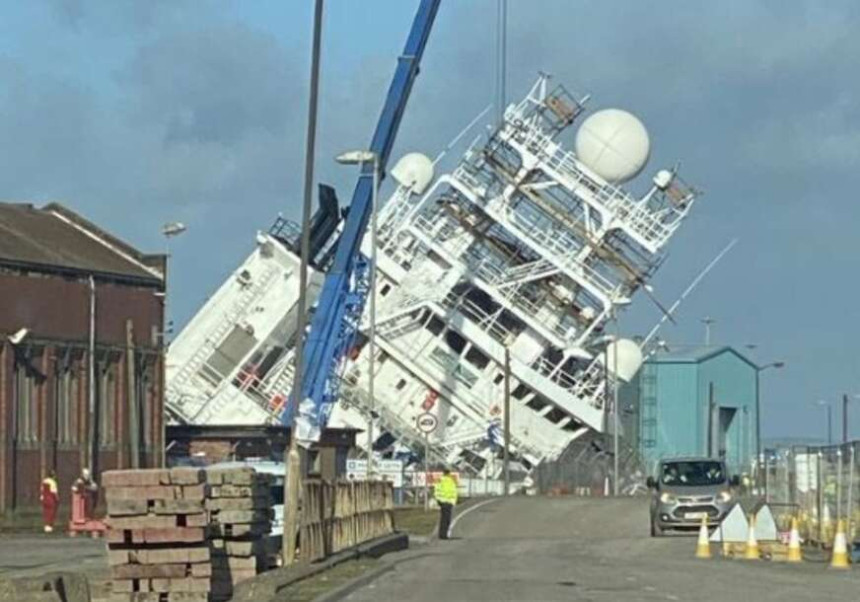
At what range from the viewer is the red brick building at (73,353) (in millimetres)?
59156

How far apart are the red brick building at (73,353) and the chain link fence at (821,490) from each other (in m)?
22.4

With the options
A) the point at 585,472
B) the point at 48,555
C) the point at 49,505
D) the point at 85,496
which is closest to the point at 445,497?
the point at 48,555

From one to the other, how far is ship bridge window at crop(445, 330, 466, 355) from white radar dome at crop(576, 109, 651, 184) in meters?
8.86

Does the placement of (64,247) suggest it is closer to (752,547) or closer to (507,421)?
(507,421)

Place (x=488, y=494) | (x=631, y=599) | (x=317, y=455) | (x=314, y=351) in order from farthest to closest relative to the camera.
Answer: (x=488, y=494)
(x=317, y=455)
(x=314, y=351)
(x=631, y=599)

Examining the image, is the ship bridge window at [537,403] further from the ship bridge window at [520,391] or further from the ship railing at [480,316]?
the ship railing at [480,316]

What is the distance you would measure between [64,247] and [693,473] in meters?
23.9

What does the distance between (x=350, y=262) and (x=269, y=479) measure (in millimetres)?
34049

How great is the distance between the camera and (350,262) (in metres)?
61.5

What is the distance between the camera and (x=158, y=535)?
23.4 meters

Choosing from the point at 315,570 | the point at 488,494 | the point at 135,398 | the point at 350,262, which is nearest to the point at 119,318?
the point at 135,398

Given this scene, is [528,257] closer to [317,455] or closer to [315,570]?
[317,455]

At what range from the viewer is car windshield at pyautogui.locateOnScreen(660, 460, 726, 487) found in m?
47.9

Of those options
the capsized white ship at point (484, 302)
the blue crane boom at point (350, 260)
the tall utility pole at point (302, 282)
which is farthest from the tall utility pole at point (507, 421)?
the tall utility pole at point (302, 282)
